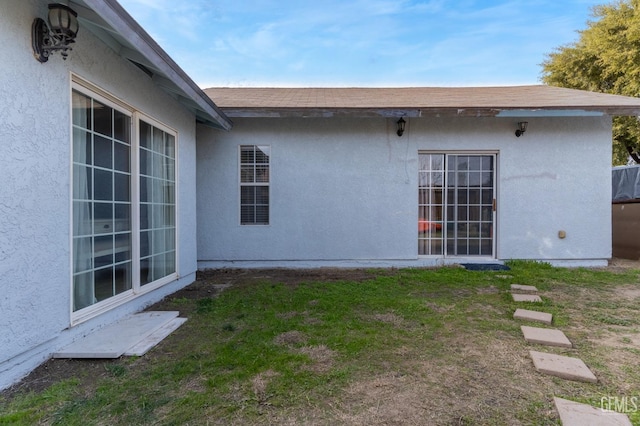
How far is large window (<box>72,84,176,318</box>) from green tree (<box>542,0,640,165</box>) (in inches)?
643

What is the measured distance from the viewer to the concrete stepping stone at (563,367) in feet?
7.70

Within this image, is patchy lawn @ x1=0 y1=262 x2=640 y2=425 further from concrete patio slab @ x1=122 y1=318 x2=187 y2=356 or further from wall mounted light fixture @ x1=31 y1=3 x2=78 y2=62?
wall mounted light fixture @ x1=31 y1=3 x2=78 y2=62

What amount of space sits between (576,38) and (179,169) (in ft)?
60.8

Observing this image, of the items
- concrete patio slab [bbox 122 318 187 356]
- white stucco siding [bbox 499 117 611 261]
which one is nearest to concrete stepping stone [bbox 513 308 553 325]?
white stucco siding [bbox 499 117 611 261]

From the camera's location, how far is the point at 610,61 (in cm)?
1222

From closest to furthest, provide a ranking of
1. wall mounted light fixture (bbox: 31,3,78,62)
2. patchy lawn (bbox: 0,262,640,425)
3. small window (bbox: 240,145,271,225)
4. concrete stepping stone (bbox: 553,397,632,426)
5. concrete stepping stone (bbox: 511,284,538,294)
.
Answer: concrete stepping stone (bbox: 553,397,632,426) → patchy lawn (bbox: 0,262,640,425) → wall mounted light fixture (bbox: 31,3,78,62) → concrete stepping stone (bbox: 511,284,538,294) → small window (bbox: 240,145,271,225)

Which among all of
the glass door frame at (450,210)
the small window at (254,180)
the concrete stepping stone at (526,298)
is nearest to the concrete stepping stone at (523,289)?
the concrete stepping stone at (526,298)

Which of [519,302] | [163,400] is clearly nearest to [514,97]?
[519,302]

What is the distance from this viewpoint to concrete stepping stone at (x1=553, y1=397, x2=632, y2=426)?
1849 millimetres

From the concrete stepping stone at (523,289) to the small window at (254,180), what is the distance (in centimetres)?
469

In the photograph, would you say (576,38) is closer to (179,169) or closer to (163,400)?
(179,169)

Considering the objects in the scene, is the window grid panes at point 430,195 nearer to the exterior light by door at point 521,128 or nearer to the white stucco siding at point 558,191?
the white stucco siding at point 558,191

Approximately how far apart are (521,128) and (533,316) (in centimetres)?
439

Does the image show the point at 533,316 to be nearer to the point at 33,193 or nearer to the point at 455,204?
the point at 455,204
